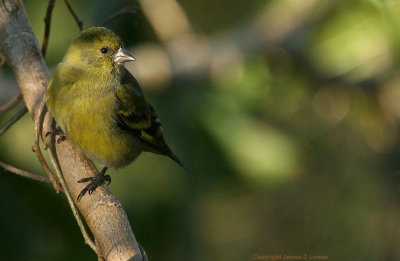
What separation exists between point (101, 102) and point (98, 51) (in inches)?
12.7

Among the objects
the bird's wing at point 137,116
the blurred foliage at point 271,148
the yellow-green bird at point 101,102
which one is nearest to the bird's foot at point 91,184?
the yellow-green bird at point 101,102

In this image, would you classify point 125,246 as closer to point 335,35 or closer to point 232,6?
point 335,35

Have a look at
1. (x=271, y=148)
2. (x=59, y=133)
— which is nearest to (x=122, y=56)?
(x=59, y=133)

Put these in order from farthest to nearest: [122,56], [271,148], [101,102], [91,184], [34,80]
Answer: [271,148] → [122,56] → [101,102] → [34,80] → [91,184]

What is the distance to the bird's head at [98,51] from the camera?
325 centimetres

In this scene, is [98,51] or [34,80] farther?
[98,51]

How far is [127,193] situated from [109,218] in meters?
2.11

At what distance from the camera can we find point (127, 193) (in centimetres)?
426

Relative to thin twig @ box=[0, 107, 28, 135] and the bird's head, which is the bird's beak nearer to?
the bird's head

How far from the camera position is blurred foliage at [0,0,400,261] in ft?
13.6

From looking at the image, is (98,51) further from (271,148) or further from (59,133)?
(271,148)

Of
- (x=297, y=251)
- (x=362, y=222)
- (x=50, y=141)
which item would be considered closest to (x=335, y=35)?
(x=362, y=222)

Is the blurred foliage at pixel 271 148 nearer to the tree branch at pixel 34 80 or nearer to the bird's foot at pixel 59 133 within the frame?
the bird's foot at pixel 59 133

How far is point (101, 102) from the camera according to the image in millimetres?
3135
